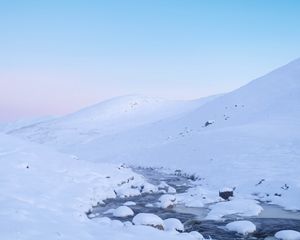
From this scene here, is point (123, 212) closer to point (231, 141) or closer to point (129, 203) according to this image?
point (129, 203)

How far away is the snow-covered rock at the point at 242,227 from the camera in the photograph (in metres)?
18.2

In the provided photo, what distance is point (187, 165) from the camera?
4444 centimetres

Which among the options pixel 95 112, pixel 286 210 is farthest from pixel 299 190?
pixel 95 112

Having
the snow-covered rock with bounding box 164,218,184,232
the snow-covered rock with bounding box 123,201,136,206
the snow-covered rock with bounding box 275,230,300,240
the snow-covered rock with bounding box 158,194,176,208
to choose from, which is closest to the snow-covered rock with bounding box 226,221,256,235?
the snow-covered rock with bounding box 275,230,300,240

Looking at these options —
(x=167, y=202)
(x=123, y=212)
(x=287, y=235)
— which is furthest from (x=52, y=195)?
(x=287, y=235)

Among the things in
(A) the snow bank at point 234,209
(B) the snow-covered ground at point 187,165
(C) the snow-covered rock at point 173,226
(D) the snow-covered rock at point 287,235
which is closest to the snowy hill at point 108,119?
(B) the snow-covered ground at point 187,165

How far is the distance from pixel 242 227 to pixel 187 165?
26.1m

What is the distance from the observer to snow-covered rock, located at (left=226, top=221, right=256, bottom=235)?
18214 mm

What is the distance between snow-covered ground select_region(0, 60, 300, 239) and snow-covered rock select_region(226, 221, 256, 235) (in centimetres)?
227

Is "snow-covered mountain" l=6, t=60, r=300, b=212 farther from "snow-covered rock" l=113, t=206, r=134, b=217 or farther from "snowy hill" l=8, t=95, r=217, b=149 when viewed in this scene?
"snow-covered rock" l=113, t=206, r=134, b=217

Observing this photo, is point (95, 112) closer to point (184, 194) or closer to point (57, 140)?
point (57, 140)

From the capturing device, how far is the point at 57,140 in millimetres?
109125

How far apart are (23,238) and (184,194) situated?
59.0ft

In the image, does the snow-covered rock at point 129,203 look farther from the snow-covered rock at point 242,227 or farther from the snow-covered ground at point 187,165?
the snow-covered rock at point 242,227
